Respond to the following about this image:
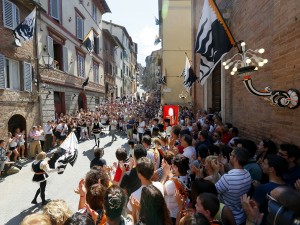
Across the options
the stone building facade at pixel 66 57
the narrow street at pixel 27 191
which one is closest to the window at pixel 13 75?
the stone building facade at pixel 66 57

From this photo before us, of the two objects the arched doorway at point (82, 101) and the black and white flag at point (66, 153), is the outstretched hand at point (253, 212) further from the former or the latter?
the arched doorway at point (82, 101)

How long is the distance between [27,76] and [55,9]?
237 inches

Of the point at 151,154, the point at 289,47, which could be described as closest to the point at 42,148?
the point at 151,154

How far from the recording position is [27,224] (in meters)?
2.05

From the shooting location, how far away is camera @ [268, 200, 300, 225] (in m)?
1.80

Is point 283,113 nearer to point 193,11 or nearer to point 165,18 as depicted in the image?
point 193,11

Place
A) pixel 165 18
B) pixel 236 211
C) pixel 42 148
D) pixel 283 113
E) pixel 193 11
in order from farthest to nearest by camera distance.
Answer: pixel 165 18, pixel 193 11, pixel 42 148, pixel 283 113, pixel 236 211

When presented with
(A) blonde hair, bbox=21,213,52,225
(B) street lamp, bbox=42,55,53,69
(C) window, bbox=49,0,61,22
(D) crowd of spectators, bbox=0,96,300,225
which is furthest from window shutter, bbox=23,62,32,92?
(A) blonde hair, bbox=21,213,52,225

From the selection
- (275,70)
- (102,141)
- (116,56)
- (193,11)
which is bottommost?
(102,141)

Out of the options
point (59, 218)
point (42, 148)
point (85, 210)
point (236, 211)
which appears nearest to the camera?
point (59, 218)

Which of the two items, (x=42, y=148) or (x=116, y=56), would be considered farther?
(x=116, y=56)

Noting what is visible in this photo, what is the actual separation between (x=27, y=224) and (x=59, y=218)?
0.36 meters

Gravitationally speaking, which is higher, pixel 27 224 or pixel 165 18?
pixel 165 18

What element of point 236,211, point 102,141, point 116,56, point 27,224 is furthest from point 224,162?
point 116,56
